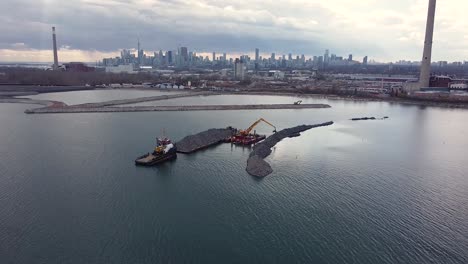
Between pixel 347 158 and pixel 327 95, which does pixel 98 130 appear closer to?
pixel 347 158

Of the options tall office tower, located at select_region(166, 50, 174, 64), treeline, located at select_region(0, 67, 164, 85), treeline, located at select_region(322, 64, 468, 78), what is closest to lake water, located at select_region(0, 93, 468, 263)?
treeline, located at select_region(0, 67, 164, 85)

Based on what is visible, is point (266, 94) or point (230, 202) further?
point (266, 94)

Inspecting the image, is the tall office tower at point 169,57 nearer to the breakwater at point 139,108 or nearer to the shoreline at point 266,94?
the shoreline at point 266,94

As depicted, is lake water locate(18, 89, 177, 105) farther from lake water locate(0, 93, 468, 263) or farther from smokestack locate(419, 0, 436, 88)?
smokestack locate(419, 0, 436, 88)

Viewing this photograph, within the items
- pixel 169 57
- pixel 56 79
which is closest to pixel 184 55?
pixel 169 57

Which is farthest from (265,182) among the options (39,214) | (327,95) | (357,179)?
(327,95)

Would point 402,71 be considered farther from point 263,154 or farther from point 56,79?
point 263,154
